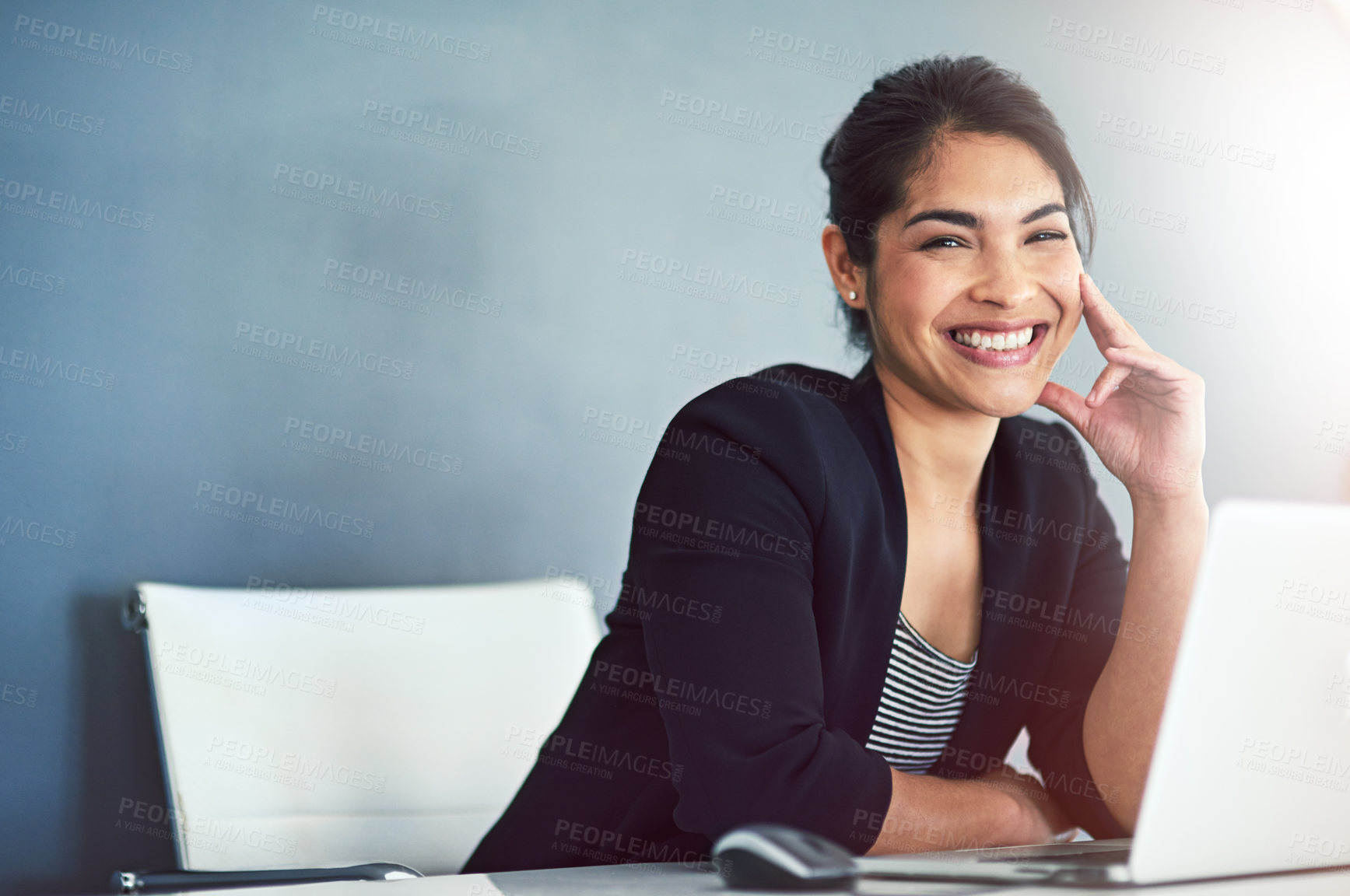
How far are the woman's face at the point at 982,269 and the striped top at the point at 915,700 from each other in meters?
0.32

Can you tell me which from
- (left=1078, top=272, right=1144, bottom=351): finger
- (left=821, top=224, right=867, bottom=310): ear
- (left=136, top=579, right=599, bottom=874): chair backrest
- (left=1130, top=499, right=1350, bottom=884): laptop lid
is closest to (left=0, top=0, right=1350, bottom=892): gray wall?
(left=821, top=224, right=867, bottom=310): ear

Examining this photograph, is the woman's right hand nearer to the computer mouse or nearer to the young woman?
the young woman

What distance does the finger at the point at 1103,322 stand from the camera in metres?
1.31

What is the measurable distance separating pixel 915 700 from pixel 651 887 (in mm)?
516

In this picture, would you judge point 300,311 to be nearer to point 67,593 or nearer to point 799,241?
point 67,593

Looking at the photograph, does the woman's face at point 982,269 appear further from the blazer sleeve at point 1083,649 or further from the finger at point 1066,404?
the blazer sleeve at point 1083,649

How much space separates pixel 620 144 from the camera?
7.02 feet

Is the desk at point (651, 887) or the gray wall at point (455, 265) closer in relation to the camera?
the desk at point (651, 887)

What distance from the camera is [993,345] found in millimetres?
1318

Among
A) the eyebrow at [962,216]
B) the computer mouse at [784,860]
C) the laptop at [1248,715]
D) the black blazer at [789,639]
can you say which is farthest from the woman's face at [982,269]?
the computer mouse at [784,860]

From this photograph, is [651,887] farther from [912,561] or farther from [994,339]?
[994,339]

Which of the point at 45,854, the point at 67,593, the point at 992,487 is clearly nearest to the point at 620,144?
the point at 992,487

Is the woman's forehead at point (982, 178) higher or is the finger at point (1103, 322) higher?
the woman's forehead at point (982, 178)

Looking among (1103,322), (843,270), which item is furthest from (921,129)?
(1103,322)
